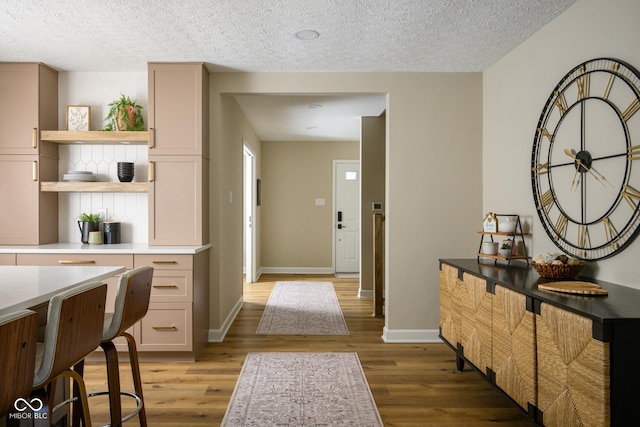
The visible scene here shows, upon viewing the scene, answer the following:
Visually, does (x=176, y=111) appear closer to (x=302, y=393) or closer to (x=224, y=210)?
(x=224, y=210)

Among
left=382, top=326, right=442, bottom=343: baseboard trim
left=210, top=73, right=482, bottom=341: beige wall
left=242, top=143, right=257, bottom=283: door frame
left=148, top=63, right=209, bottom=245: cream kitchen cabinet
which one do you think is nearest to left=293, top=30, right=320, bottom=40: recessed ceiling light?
left=210, top=73, right=482, bottom=341: beige wall

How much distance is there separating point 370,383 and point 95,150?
323 cm

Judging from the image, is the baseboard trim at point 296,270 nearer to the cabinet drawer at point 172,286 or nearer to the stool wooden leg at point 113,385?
the cabinet drawer at point 172,286

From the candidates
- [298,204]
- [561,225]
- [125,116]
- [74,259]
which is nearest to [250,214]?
[298,204]

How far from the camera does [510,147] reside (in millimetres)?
3510

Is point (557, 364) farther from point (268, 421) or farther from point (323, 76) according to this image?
point (323, 76)

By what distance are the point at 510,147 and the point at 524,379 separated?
1.97 metres

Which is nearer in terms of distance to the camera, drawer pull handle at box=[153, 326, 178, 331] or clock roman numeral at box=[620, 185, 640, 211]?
clock roman numeral at box=[620, 185, 640, 211]

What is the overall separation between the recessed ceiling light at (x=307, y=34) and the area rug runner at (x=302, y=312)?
8.89 feet

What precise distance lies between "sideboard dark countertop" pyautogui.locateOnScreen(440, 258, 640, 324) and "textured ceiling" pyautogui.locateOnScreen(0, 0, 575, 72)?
1661 mm

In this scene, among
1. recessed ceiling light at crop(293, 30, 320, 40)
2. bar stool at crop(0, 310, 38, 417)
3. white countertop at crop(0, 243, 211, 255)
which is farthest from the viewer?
white countertop at crop(0, 243, 211, 255)

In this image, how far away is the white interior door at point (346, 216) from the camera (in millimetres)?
8258

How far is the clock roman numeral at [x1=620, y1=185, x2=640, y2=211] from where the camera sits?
7.06 feet

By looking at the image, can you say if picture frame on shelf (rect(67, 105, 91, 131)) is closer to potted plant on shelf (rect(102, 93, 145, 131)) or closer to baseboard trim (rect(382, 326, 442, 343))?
potted plant on shelf (rect(102, 93, 145, 131))
